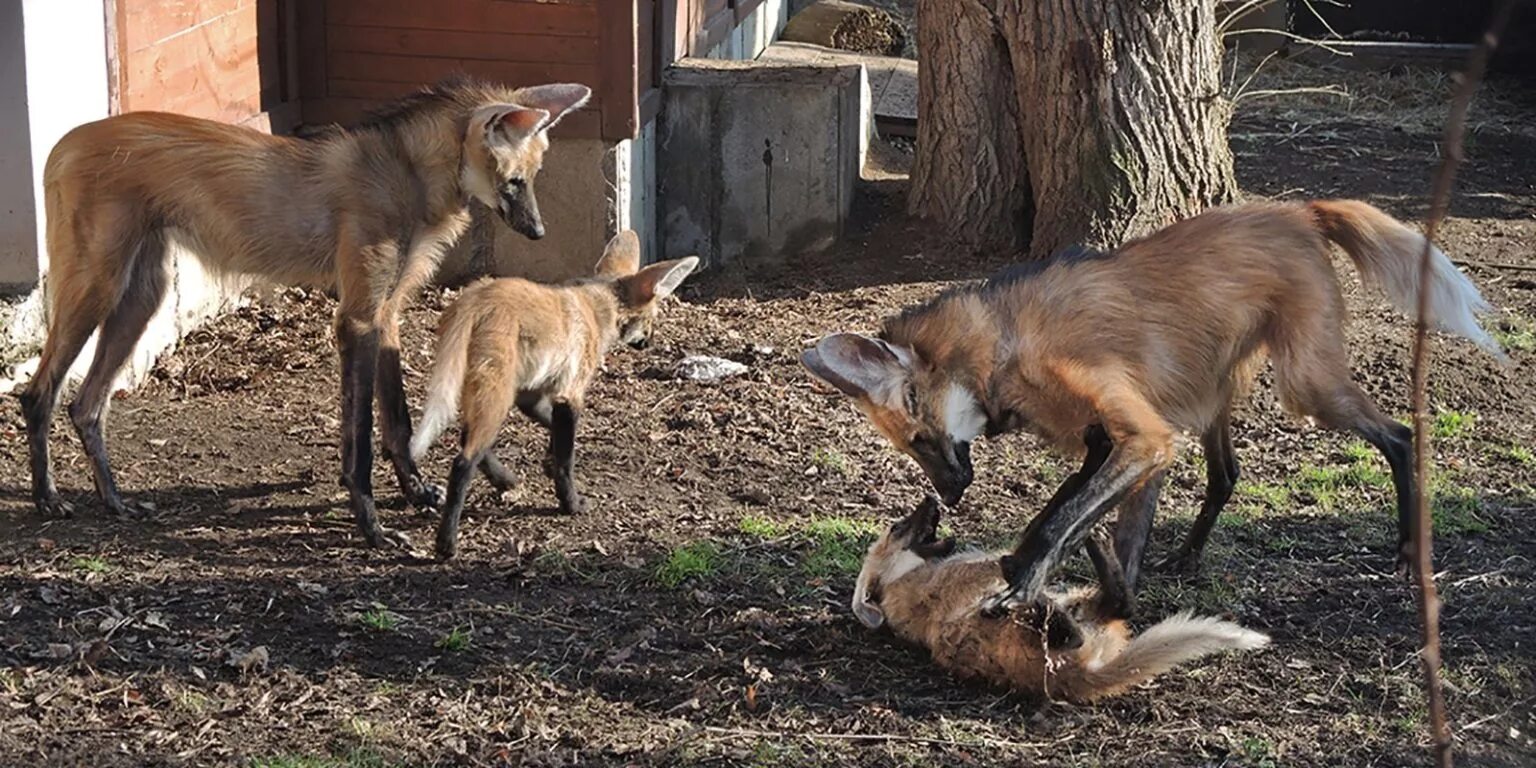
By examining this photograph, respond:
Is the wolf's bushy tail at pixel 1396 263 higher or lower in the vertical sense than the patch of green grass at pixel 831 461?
higher

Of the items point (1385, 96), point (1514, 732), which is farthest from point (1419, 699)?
point (1385, 96)

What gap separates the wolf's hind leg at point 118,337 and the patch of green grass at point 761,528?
5.58 feet

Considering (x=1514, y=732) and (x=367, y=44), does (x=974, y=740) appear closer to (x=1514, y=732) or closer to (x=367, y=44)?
(x=1514, y=732)

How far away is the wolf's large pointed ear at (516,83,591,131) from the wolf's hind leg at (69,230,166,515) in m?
1.12

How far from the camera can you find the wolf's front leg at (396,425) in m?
4.59

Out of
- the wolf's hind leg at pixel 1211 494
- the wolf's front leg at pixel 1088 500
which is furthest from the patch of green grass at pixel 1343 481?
the wolf's front leg at pixel 1088 500

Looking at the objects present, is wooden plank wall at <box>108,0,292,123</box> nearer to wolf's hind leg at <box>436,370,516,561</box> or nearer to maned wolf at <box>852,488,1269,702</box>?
wolf's hind leg at <box>436,370,516,561</box>

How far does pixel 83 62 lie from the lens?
5.20 m

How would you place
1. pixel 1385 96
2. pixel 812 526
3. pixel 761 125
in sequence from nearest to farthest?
1. pixel 812 526
2. pixel 761 125
3. pixel 1385 96

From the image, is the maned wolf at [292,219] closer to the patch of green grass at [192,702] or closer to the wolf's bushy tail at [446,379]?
the wolf's bushy tail at [446,379]

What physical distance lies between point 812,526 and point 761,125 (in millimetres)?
3202

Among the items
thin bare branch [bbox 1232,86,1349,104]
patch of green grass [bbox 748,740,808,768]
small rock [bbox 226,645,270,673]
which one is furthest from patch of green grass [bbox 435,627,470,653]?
thin bare branch [bbox 1232,86,1349,104]

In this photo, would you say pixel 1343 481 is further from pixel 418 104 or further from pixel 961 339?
pixel 418 104

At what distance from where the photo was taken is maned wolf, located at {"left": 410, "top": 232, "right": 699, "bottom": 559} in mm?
4160
